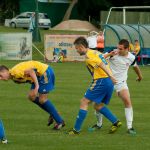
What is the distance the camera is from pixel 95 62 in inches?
538

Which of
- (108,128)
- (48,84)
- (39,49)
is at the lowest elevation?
(39,49)

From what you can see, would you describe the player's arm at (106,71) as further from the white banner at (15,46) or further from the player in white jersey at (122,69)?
the white banner at (15,46)

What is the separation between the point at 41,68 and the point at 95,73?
1086 millimetres

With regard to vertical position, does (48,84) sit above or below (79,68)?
above

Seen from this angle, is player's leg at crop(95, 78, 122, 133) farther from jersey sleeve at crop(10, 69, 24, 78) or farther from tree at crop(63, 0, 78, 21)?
tree at crop(63, 0, 78, 21)

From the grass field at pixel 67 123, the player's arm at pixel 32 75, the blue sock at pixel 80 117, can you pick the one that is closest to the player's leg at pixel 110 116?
the grass field at pixel 67 123

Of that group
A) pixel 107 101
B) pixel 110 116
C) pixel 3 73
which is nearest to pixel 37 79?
pixel 107 101

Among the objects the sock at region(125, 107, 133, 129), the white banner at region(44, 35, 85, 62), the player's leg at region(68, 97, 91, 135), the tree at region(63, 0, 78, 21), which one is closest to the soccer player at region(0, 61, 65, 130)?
the player's leg at region(68, 97, 91, 135)

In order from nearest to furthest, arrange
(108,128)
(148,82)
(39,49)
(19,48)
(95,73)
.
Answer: (95,73)
(108,128)
(148,82)
(19,48)
(39,49)

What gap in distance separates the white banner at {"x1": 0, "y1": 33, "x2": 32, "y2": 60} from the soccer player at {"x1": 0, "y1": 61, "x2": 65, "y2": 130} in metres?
25.0

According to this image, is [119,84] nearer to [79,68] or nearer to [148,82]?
[148,82]

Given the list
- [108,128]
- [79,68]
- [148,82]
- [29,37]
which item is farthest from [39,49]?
[108,128]

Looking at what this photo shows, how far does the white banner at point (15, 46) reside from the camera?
39531 millimetres

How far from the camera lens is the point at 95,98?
13.9 metres
